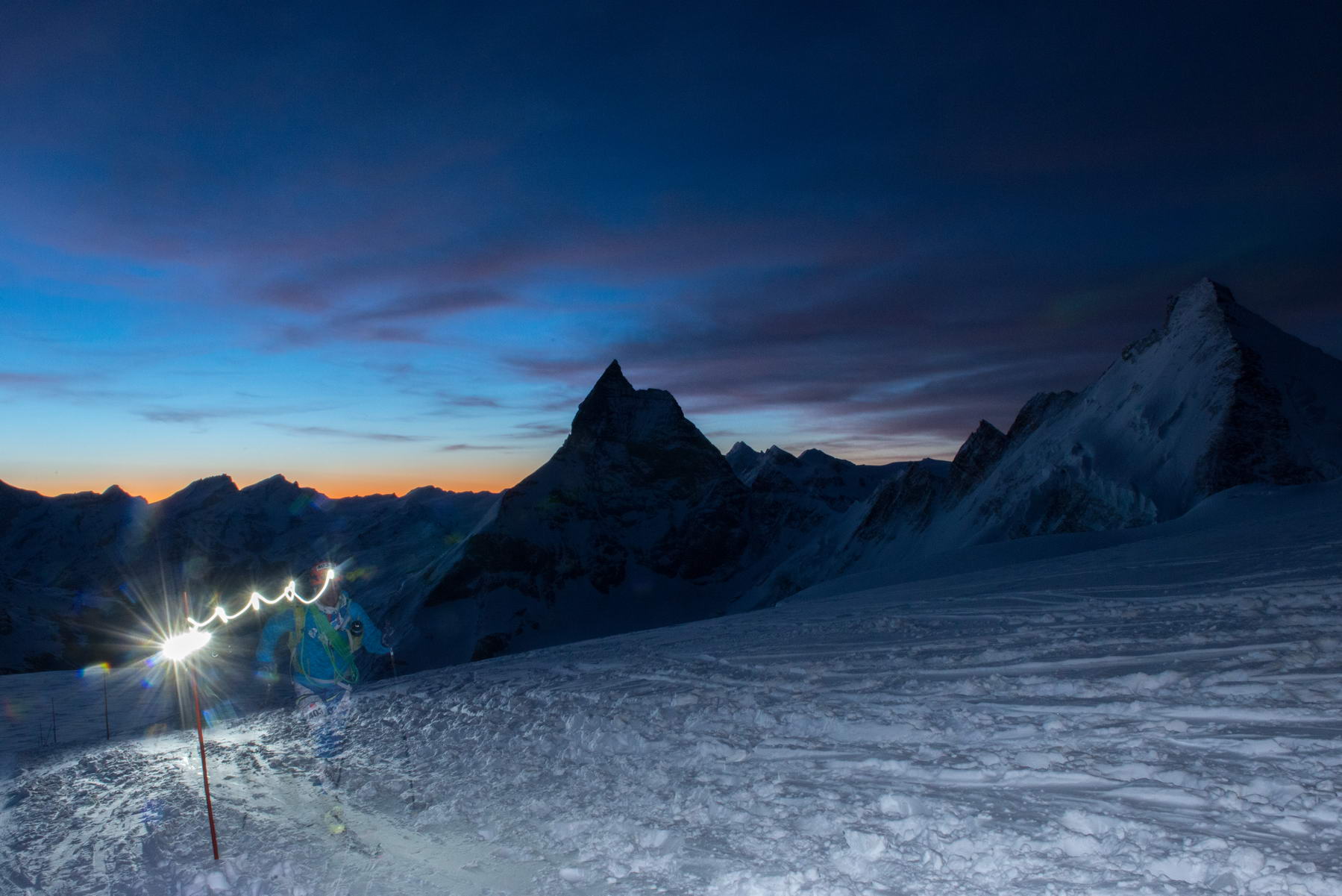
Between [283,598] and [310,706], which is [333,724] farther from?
[283,598]

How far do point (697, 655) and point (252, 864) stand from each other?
698cm

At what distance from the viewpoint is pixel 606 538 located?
14025cm

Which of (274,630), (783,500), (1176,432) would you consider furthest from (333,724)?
(783,500)

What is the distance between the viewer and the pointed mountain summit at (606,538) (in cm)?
11356

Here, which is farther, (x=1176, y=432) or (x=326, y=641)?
(x=1176, y=432)

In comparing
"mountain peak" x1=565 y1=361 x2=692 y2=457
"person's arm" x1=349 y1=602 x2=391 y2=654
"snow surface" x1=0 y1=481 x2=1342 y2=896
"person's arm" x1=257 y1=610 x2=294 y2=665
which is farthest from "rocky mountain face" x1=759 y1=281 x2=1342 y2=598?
"mountain peak" x1=565 y1=361 x2=692 y2=457

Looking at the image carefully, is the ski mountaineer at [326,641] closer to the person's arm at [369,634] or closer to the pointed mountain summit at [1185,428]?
the person's arm at [369,634]

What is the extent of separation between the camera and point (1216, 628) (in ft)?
26.8

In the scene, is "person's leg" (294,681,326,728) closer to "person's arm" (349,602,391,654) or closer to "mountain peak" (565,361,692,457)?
"person's arm" (349,602,391,654)

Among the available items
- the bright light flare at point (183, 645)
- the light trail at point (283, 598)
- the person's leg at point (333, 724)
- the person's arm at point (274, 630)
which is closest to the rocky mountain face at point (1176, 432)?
the person's leg at point (333, 724)

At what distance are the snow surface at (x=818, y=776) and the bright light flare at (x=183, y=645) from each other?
152 cm

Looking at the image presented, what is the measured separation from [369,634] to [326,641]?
28.5 inches

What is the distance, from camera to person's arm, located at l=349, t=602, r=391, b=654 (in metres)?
9.02

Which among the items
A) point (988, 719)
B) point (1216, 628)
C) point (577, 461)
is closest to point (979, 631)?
point (1216, 628)
